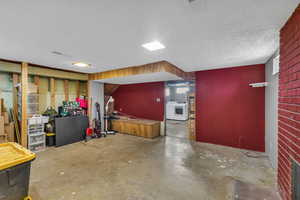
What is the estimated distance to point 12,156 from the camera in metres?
1.60

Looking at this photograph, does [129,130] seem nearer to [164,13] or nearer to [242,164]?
[242,164]

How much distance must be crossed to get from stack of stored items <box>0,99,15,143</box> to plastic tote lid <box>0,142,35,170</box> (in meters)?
2.00

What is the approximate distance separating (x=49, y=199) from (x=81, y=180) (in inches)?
19.6

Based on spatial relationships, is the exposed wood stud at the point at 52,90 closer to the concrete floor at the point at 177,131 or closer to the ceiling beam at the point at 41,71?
the ceiling beam at the point at 41,71

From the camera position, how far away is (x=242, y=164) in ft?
9.54

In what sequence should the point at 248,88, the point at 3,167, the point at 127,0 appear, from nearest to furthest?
the point at 127,0, the point at 3,167, the point at 248,88

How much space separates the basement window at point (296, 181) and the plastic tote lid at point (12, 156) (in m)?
2.91

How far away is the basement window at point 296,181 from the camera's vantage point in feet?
4.32

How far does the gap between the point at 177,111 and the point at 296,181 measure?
6.86 m

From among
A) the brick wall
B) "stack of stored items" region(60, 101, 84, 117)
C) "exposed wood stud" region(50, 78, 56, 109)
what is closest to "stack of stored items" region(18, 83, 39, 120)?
"exposed wood stud" region(50, 78, 56, 109)

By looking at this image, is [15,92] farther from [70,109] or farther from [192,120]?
[192,120]

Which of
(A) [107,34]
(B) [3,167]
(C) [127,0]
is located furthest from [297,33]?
(B) [3,167]

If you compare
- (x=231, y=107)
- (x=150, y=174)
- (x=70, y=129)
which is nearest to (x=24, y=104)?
(x=70, y=129)

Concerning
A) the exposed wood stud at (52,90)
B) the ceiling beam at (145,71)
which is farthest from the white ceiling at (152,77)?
the exposed wood stud at (52,90)
